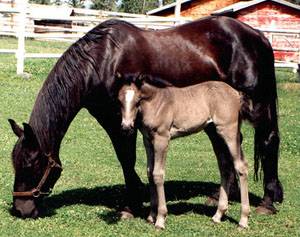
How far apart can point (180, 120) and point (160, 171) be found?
1.80 ft

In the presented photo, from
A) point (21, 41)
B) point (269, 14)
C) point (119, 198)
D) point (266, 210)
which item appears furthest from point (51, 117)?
point (269, 14)

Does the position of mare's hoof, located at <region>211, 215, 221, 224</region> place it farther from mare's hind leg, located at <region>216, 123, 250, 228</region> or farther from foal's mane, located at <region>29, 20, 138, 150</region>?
foal's mane, located at <region>29, 20, 138, 150</region>

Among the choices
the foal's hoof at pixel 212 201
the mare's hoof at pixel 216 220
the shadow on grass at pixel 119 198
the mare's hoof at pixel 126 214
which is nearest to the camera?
the mare's hoof at pixel 216 220

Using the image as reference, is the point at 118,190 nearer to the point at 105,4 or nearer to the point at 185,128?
the point at 185,128

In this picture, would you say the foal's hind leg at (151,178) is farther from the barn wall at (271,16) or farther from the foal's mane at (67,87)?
the barn wall at (271,16)

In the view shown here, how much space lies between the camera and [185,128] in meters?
6.08

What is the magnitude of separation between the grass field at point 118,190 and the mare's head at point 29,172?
0.59ft

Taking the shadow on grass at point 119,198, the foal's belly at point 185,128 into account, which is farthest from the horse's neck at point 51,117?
the foal's belly at point 185,128

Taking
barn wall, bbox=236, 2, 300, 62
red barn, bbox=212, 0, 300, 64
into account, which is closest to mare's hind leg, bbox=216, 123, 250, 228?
red barn, bbox=212, 0, 300, 64

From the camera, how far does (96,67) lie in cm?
623

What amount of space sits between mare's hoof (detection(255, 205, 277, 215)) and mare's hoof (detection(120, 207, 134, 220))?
143 centimetres

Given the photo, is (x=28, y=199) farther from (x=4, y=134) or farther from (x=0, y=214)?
(x=4, y=134)

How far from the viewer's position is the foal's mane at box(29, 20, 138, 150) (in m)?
6.02

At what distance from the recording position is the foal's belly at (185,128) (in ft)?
19.8
